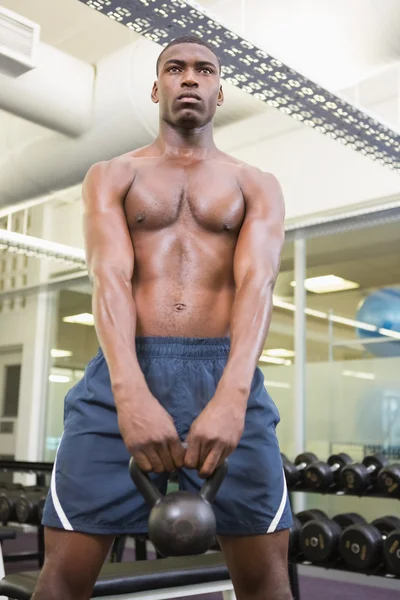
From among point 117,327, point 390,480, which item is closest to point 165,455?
point 117,327

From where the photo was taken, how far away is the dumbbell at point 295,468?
3.79 m

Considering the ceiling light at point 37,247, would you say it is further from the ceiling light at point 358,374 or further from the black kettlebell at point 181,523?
the black kettlebell at point 181,523

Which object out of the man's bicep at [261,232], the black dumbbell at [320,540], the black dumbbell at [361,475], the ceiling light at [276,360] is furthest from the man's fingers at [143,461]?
the ceiling light at [276,360]

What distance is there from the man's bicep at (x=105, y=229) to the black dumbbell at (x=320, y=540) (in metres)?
2.39

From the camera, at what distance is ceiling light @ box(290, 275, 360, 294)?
15.8ft

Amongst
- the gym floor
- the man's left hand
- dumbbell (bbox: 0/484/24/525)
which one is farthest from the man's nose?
dumbbell (bbox: 0/484/24/525)

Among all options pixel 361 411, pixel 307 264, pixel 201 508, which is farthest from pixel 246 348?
pixel 307 264

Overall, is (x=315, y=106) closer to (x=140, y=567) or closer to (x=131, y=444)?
(x=140, y=567)

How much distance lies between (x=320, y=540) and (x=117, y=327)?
2.43 m

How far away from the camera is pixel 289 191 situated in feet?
16.0

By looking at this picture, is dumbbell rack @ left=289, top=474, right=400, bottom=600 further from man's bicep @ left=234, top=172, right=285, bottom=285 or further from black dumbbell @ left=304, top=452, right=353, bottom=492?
man's bicep @ left=234, top=172, right=285, bottom=285

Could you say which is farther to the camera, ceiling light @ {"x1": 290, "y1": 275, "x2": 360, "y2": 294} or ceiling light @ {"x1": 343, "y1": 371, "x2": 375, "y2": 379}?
ceiling light @ {"x1": 290, "y1": 275, "x2": 360, "y2": 294}

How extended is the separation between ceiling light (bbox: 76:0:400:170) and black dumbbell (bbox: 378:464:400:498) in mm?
1556

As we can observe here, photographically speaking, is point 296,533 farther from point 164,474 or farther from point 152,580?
point 164,474
